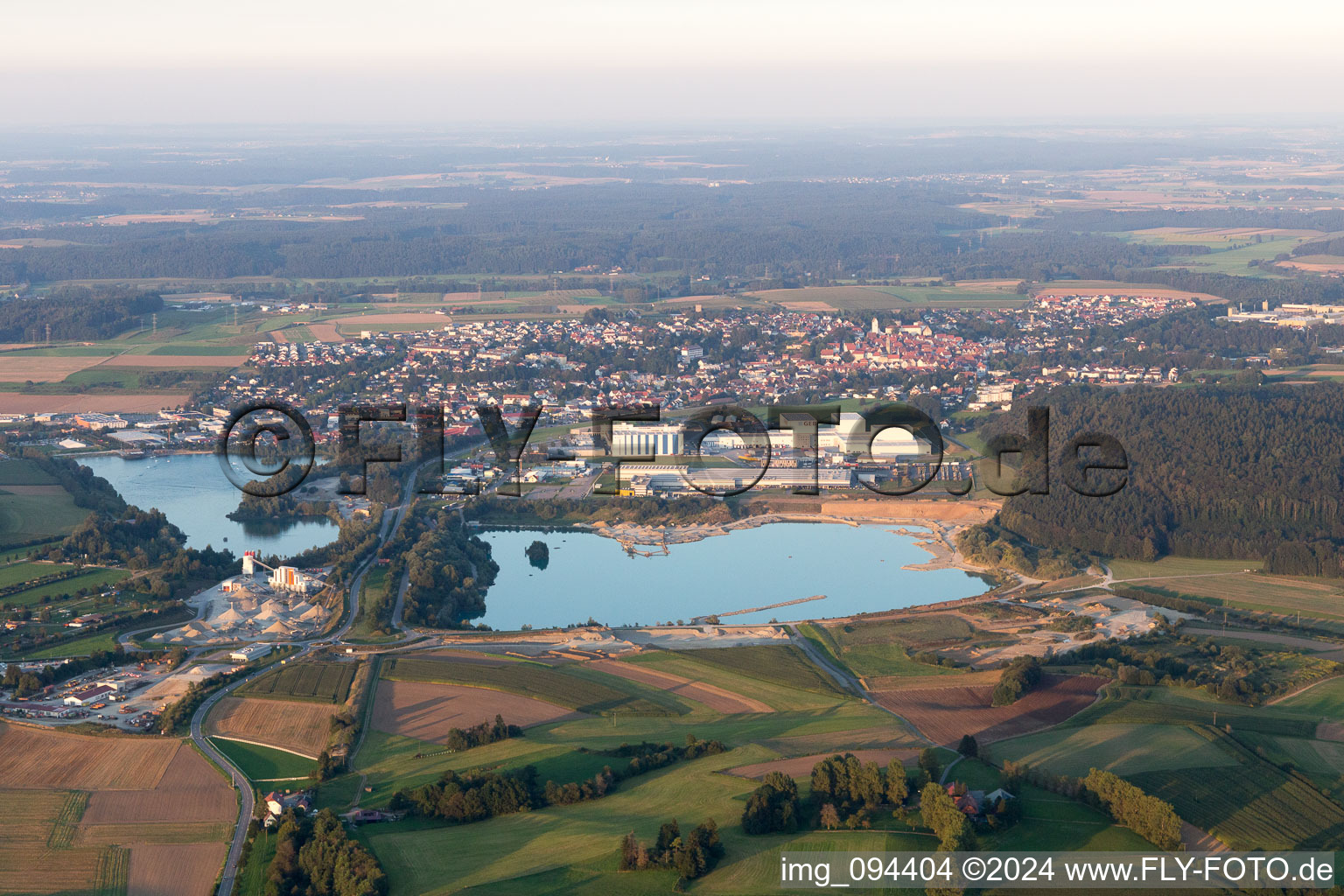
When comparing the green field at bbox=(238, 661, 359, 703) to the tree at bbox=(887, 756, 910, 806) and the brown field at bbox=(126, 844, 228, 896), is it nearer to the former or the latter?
the brown field at bbox=(126, 844, 228, 896)

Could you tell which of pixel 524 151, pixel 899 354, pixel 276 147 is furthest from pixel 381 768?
pixel 276 147

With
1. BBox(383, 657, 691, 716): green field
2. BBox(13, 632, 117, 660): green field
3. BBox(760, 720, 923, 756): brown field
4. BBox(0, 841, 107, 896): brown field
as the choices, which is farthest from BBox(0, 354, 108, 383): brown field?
BBox(760, 720, 923, 756): brown field

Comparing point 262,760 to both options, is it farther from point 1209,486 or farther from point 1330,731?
point 1209,486

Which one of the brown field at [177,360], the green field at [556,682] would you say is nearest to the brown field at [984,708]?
the green field at [556,682]

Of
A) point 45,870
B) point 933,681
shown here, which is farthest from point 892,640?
point 45,870

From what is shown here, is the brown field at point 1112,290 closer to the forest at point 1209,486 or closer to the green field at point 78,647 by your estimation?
the forest at point 1209,486

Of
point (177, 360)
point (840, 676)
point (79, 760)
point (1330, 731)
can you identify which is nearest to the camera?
point (79, 760)
